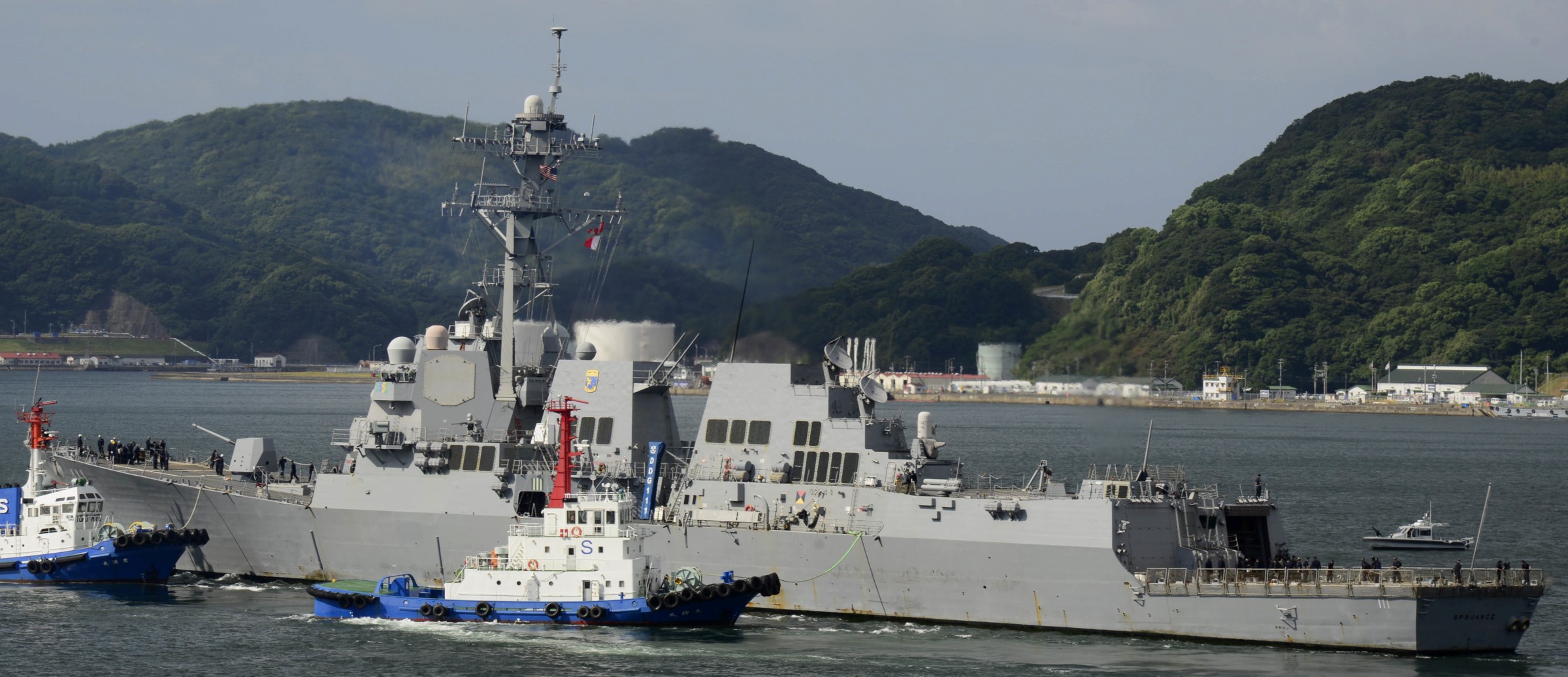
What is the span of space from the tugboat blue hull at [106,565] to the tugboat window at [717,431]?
1128 cm

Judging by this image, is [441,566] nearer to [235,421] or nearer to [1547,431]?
[235,421]

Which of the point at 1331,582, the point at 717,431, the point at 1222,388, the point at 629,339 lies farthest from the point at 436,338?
the point at 1222,388

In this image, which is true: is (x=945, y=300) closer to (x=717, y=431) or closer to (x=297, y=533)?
(x=717, y=431)

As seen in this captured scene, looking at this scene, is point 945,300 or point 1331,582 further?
point 945,300

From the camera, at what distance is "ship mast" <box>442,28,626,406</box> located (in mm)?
32316

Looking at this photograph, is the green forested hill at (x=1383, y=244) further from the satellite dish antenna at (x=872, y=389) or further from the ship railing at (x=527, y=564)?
the ship railing at (x=527, y=564)

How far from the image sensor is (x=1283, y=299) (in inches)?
4395

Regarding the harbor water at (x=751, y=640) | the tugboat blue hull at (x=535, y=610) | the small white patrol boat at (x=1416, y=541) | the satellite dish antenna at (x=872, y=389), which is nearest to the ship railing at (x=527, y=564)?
the tugboat blue hull at (x=535, y=610)

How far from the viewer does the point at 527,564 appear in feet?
89.5

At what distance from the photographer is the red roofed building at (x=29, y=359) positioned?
166m

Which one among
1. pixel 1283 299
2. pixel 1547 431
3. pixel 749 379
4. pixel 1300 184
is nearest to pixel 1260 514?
pixel 749 379

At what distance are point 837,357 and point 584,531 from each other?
227 inches

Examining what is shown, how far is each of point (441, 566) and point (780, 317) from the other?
8.49 meters

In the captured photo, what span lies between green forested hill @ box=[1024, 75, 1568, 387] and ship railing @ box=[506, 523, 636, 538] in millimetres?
40771
